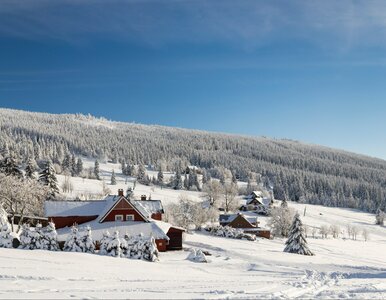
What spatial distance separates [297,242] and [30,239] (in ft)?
114

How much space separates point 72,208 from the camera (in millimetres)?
50500

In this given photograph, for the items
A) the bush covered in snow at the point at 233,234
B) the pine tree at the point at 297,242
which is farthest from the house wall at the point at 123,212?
the bush covered in snow at the point at 233,234

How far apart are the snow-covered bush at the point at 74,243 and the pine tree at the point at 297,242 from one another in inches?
1194

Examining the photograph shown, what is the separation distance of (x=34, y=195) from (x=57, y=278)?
116 feet

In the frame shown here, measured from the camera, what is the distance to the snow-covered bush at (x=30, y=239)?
3619cm

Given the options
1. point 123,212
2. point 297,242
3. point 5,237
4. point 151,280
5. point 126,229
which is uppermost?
point 123,212

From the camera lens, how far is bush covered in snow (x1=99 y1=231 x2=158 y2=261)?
3647 centimetres

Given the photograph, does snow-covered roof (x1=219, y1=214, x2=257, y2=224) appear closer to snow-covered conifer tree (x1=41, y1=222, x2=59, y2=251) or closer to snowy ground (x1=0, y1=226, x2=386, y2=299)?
snowy ground (x1=0, y1=226, x2=386, y2=299)

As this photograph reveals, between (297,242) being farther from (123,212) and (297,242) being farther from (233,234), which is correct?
(123,212)

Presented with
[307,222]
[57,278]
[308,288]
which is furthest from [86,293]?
[307,222]

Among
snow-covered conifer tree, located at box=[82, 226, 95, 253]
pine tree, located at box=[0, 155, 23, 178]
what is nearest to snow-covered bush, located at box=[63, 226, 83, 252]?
snow-covered conifer tree, located at box=[82, 226, 95, 253]

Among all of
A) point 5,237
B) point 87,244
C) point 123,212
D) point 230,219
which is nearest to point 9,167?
point 123,212

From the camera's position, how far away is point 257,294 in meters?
18.6

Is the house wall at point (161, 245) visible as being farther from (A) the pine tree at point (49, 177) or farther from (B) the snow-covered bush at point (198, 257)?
(A) the pine tree at point (49, 177)
